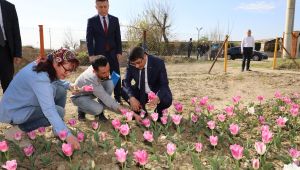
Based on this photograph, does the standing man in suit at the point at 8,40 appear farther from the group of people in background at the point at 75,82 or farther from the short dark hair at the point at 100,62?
the short dark hair at the point at 100,62

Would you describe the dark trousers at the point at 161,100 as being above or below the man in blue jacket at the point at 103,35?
below

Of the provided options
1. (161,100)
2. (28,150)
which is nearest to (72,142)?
(28,150)

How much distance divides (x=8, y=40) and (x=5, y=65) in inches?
12.4

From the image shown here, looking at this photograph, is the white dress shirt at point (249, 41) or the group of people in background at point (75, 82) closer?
the group of people in background at point (75, 82)

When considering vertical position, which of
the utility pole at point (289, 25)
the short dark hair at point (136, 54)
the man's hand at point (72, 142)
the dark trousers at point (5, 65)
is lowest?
the man's hand at point (72, 142)

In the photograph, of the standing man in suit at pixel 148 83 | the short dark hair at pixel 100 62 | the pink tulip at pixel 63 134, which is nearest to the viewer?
the pink tulip at pixel 63 134

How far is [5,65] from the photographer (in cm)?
430

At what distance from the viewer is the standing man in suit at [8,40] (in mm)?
4270

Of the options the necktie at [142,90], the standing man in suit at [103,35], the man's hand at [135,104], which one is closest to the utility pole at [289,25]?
the standing man in suit at [103,35]

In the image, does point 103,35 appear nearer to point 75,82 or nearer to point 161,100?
point 75,82

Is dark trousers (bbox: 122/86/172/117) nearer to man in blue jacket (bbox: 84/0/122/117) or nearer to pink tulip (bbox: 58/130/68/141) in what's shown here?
man in blue jacket (bbox: 84/0/122/117)

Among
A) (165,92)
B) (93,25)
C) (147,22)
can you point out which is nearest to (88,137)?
(165,92)

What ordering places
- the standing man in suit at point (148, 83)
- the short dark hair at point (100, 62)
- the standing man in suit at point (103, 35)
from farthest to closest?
1. the standing man in suit at point (103, 35)
2. the standing man in suit at point (148, 83)
3. the short dark hair at point (100, 62)

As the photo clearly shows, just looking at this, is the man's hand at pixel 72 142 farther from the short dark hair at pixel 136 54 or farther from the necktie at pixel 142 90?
the necktie at pixel 142 90
